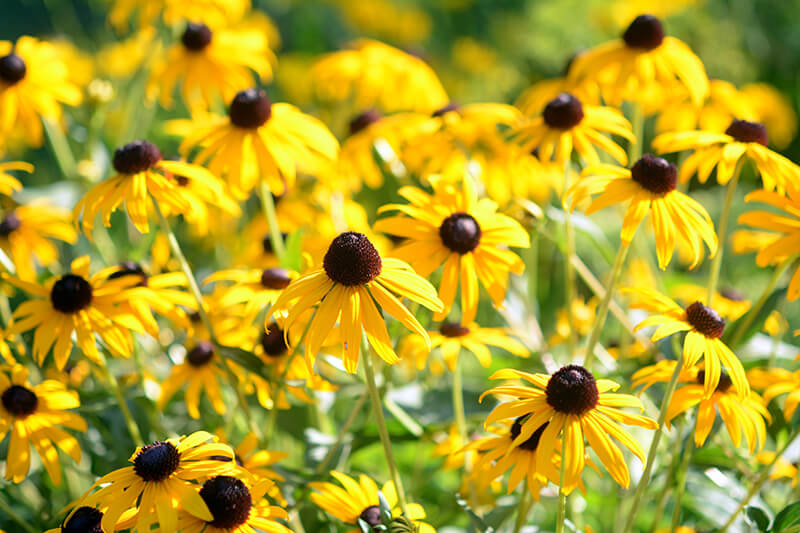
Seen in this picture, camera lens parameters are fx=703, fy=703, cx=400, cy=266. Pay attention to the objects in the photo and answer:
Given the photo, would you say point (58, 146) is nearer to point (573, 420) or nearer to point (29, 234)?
point (29, 234)

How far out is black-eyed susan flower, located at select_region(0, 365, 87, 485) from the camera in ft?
3.19

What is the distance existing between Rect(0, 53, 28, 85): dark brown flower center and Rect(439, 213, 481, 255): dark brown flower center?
3.45 feet

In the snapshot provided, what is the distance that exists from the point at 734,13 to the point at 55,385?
199 inches

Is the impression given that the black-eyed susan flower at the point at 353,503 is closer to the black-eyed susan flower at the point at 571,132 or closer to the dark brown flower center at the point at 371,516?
the dark brown flower center at the point at 371,516

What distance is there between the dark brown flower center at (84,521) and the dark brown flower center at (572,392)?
0.54 meters

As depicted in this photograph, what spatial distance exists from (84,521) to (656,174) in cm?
85

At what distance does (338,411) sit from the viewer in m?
1.65

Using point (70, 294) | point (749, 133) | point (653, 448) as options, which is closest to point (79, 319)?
point (70, 294)

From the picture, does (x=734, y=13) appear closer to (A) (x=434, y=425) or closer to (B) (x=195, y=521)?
(A) (x=434, y=425)

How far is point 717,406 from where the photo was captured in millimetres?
976

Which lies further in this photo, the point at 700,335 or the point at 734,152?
the point at 734,152

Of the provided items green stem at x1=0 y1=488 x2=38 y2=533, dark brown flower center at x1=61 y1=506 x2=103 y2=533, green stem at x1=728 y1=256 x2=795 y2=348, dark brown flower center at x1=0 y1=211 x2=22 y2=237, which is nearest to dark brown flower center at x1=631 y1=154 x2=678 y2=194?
green stem at x1=728 y1=256 x2=795 y2=348

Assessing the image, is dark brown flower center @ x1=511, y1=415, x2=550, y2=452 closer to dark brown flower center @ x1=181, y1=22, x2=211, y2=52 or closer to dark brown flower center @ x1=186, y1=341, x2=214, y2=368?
dark brown flower center @ x1=186, y1=341, x2=214, y2=368

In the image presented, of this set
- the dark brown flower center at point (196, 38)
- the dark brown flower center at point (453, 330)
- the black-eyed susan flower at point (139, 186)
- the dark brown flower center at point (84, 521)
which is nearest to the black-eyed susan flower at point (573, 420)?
the dark brown flower center at point (453, 330)
